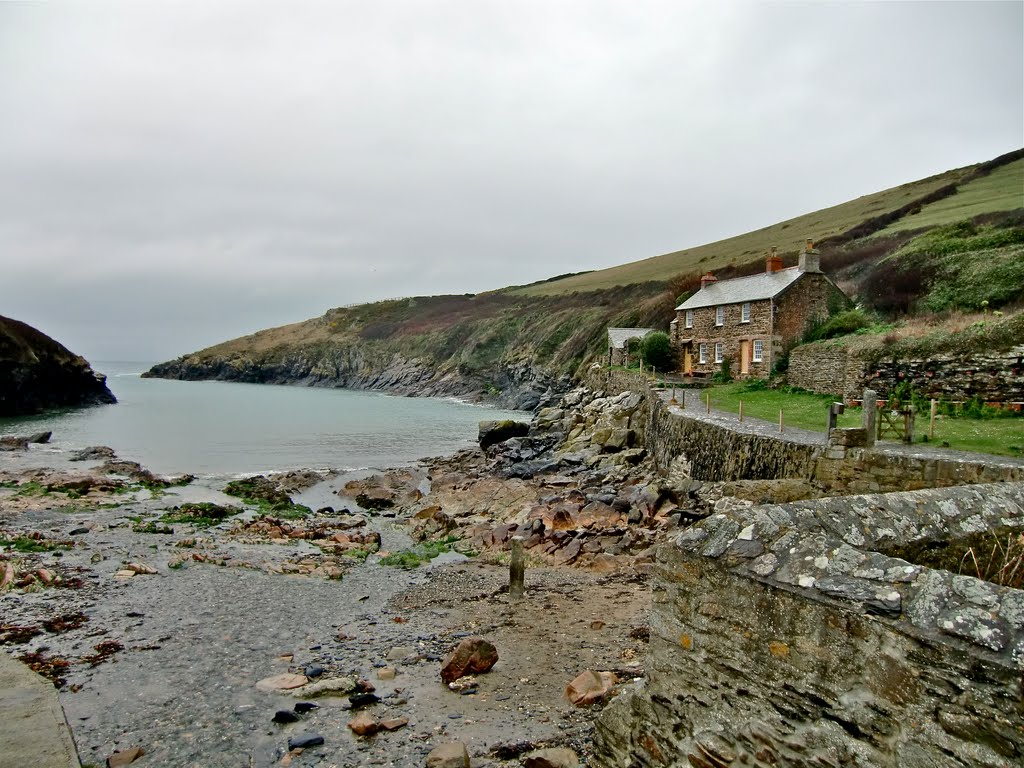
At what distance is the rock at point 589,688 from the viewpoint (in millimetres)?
8008

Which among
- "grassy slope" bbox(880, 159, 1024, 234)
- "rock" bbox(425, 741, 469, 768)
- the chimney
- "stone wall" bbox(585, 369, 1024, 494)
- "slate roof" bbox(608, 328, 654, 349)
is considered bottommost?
"rock" bbox(425, 741, 469, 768)

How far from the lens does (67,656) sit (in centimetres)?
1041

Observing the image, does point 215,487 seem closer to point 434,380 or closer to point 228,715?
point 228,715

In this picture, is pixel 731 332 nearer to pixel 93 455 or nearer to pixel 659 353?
pixel 659 353

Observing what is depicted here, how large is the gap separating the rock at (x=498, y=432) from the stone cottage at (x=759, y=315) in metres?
11.2

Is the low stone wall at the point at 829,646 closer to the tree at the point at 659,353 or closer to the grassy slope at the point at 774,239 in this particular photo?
the tree at the point at 659,353

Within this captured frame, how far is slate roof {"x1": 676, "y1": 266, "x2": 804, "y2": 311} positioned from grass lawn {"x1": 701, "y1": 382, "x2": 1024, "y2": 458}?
768cm

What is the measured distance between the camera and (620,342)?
5403 cm

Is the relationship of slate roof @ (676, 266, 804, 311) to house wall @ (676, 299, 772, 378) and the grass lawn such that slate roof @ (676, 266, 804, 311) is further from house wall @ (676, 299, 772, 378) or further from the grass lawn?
the grass lawn

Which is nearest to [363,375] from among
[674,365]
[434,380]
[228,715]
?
[434,380]

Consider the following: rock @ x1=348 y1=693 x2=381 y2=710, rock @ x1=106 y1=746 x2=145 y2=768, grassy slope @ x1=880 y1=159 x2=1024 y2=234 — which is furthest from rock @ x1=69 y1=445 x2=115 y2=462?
grassy slope @ x1=880 y1=159 x2=1024 y2=234

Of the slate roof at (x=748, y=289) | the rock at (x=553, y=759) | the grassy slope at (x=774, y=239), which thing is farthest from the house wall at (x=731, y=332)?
the grassy slope at (x=774, y=239)

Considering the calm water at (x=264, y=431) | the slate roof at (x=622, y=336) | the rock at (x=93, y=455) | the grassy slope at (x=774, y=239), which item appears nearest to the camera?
the rock at (x=93, y=455)

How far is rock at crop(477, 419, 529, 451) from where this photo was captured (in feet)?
132
